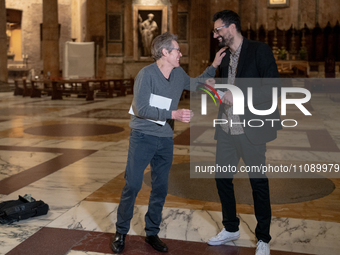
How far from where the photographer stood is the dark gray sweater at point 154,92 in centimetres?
302

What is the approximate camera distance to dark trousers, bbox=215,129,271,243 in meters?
3.14

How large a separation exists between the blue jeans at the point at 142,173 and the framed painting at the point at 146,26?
21276mm

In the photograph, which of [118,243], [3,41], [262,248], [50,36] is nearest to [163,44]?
[118,243]

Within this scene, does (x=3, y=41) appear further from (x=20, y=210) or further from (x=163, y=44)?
(x=163, y=44)

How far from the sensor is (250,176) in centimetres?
315

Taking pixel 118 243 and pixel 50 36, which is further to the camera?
pixel 50 36

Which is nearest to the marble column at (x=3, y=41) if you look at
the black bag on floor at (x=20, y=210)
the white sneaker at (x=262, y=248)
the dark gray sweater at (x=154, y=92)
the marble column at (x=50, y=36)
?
the marble column at (x=50, y=36)

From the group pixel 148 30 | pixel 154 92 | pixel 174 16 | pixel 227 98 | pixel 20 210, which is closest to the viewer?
pixel 227 98

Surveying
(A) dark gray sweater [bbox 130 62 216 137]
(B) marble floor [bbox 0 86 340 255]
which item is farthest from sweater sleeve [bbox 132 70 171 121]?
(B) marble floor [bbox 0 86 340 255]

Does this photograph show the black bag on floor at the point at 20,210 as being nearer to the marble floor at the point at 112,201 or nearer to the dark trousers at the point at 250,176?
the marble floor at the point at 112,201

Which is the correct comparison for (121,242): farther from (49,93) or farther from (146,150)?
(49,93)

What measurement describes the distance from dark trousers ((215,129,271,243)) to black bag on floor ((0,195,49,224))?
1701mm

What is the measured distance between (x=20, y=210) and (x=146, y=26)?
2119cm

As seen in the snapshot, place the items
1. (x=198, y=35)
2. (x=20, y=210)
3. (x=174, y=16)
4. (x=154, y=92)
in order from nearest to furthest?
1. (x=154, y=92)
2. (x=20, y=210)
3. (x=198, y=35)
4. (x=174, y=16)
